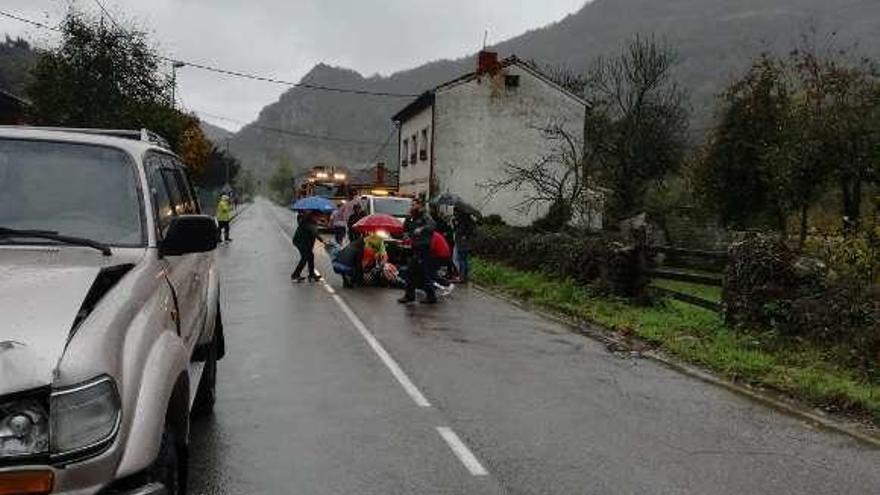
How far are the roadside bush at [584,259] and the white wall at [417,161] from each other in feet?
58.2

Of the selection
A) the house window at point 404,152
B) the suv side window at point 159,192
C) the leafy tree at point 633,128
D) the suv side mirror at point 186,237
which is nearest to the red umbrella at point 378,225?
the suv side window at point 159,192

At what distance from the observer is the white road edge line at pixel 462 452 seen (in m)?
6.26

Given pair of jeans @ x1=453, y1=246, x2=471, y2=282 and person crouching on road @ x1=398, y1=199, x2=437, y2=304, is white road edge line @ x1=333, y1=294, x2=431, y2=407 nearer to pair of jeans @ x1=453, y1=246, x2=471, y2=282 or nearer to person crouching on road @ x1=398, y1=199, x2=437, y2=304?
person crouching on road @ x1=398, y1=199, x2=437, y2=304

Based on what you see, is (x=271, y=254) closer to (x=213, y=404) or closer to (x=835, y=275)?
(x=835, y=275)

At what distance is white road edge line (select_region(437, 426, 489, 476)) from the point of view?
20.5ft

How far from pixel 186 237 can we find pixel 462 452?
2.96 meters

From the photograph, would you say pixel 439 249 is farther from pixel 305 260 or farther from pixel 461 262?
pixel 461 262

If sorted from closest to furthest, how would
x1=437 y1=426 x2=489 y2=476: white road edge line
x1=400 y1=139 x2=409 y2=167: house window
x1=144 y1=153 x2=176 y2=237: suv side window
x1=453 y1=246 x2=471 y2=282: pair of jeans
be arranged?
x1=144 y1=153 x2=176 y2=237: suv side window, x1=437 y1=426 x2=489 y2=476: white road edge line, x1=453 y1=246 x2=471 y2=282: pair of jeans, x1=400 y1=139 x2=409 y2=167: house window

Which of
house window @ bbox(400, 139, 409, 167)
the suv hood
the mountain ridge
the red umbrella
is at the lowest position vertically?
the red umbrella

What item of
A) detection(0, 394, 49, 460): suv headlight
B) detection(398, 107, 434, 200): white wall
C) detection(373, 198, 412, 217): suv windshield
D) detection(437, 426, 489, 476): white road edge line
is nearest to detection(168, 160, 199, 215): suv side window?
detection(437, 426, 489, 476): white road edge line

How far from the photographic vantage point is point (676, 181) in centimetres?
4988

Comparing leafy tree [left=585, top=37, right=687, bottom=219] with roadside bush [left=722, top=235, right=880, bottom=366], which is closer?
roadside bush [left=722, top=235, right=880, bottom=366]

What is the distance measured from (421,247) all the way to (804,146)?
19.1 metres

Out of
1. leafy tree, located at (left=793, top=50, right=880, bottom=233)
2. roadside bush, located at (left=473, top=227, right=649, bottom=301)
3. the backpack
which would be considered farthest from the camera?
leafy tree, located at (left=793, top=50, right=880, bottom=233)
